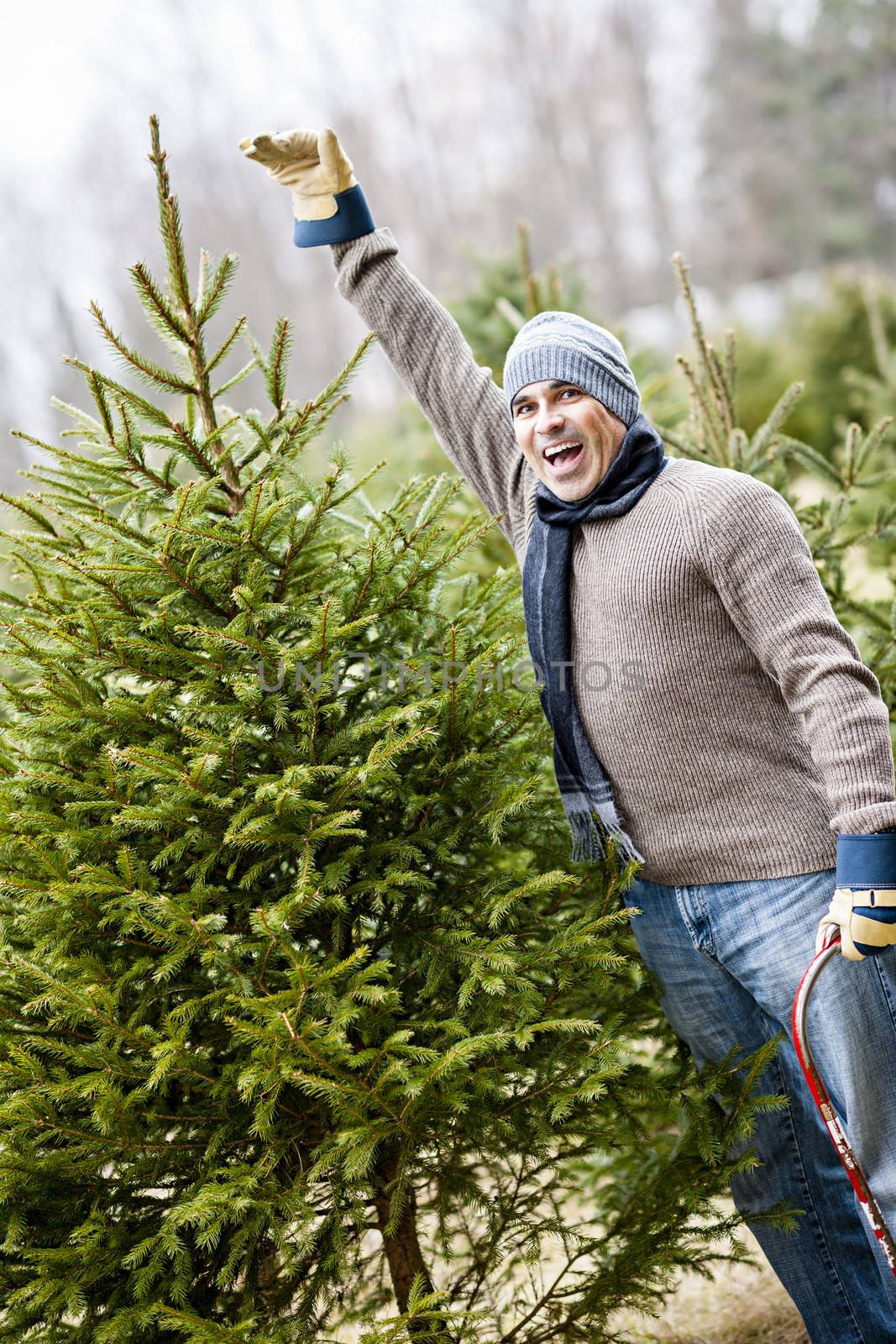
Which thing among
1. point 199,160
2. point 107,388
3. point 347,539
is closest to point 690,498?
point 347,539

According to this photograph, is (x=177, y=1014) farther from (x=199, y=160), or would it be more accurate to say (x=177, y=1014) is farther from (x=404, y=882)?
(x=199, y=160)

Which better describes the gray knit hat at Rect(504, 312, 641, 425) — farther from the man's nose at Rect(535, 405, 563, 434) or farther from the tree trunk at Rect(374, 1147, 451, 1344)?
the tree trunk at Rect(374, 1147, 451, 1344)

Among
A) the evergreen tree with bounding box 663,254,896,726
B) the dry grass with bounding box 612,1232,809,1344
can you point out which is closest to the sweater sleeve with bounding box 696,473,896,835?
the evergreen tree with bounding box 663,254,896,726

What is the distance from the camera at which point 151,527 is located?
2230 mm

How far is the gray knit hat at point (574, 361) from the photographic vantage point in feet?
7.50

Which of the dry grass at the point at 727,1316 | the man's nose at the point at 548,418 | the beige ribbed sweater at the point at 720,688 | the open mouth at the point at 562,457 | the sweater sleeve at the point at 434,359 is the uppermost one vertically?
the sweater sleeve at the point at 434,359

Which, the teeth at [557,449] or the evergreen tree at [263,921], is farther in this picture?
the teeth at [557,449]

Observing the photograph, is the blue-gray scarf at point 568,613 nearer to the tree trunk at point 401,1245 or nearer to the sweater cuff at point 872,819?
the sweater cuff at point 872,819

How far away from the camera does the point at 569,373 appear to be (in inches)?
89.6

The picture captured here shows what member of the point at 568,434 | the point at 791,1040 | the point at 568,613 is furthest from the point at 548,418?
the point at 791,1040

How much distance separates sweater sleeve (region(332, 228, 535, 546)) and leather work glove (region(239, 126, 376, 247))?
2.1 inches

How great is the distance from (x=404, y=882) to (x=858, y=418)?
12.8 m

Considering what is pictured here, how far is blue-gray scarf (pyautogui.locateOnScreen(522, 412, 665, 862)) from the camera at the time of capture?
7.65 feet

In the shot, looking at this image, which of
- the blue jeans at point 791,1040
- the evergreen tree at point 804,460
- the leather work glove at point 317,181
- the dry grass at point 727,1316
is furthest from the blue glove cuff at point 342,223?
the dry grass at point 727,1316
